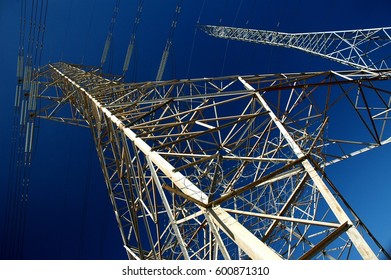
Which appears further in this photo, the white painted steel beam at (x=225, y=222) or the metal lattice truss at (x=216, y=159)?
the metal lattice truss at (x=216, y=159)

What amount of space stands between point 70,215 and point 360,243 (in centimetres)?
3901

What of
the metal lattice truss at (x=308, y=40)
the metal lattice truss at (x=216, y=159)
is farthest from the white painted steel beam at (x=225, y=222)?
the metal lattice truss at (x=308, y=40)

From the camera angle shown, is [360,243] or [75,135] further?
[75,135]

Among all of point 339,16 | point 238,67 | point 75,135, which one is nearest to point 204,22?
point 238,67

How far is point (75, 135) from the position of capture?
134ft

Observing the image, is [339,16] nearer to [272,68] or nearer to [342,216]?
[272,68]

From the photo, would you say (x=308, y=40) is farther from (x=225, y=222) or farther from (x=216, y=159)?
(x=225, y=222)

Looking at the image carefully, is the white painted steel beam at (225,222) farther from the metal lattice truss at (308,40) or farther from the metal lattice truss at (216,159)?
the metal lattice truss at (308,40)

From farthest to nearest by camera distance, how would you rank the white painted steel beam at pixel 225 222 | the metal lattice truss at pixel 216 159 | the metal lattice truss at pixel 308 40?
the metal lattice truss at pixel 308 40 → the metal lattice truss at pixel 216 159 → the white painted steel beam at pixel 225 222

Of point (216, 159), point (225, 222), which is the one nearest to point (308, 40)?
point (216, 159)

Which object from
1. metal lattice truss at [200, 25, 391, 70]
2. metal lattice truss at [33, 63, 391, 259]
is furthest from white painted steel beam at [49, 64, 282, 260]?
metal lattice truss at [200, 25, 391, 70]

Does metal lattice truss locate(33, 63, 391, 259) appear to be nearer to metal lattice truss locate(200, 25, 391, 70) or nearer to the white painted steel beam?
the white painted steel beam

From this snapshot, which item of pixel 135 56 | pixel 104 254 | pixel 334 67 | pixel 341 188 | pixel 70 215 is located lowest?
pixel 104 254
